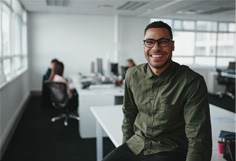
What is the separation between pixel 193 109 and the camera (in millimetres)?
1481

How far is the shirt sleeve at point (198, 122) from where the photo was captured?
1445 millimetres

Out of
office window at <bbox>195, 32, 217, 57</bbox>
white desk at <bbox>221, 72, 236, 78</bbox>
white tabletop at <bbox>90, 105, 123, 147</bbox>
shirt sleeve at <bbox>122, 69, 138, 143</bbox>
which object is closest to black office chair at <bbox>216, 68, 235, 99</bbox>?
white desk at <bbox>221, 72, 236, 78</bbox>

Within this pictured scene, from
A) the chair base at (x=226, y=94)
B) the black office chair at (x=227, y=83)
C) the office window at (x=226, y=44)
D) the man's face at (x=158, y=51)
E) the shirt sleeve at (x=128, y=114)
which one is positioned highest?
the office window at (x=226, y=44)

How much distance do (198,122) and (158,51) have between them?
18.1 inches

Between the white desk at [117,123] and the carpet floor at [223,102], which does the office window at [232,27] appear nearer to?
the carpet floor at [223,102]

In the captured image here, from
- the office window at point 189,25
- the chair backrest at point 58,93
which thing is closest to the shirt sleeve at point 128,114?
the chair backrest at point 58,93

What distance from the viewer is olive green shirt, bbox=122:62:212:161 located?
146cm

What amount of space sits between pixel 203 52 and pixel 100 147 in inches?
327

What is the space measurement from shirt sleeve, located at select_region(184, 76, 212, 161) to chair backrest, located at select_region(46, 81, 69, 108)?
338 centimetres

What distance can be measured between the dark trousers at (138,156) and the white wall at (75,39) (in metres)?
7.03

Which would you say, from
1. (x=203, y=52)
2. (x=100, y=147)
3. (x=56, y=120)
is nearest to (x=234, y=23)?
(x=203, y=52)

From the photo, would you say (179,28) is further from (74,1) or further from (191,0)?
(74,1)

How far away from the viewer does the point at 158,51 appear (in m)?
1.58

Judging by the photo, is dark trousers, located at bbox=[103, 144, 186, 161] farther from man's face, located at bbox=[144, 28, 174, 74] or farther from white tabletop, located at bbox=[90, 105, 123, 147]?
man's face, located at bbox=[144, 28, 174, 74]
